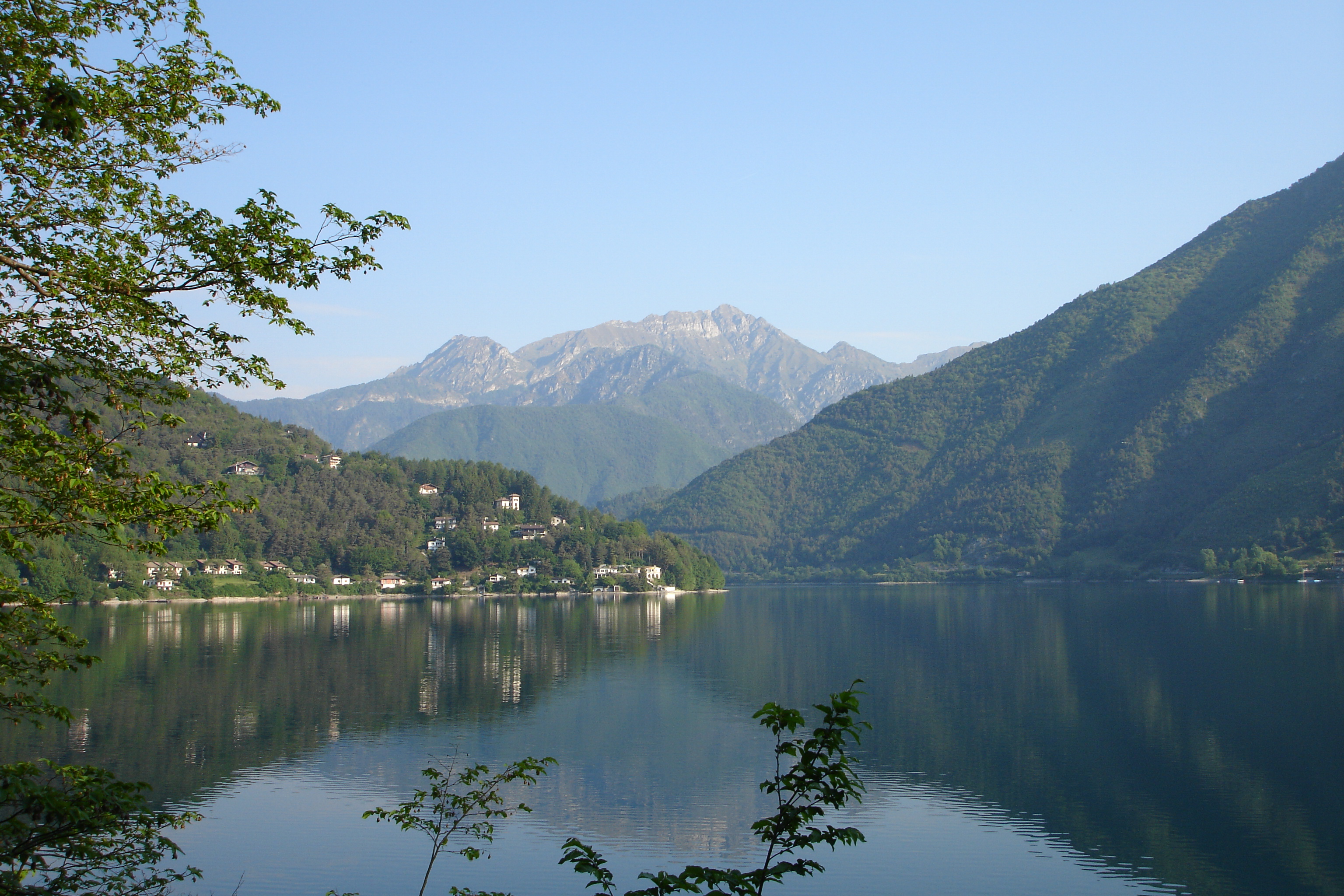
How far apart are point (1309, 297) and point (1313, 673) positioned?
581ft

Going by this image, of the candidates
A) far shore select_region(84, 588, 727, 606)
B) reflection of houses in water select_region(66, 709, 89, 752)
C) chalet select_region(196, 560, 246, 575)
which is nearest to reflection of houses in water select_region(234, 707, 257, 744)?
reflection of houses in water select_region(66, 709, 89, 752)

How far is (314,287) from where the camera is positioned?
11.3m

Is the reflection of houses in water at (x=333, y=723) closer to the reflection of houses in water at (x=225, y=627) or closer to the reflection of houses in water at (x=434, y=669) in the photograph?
the reflection of houses in water at (x=434, y=669)

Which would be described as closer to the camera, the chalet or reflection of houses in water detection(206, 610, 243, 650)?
reflection of houses in water detection(206, 610, 243, 650)

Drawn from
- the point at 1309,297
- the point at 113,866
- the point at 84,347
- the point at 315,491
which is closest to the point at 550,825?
the point at 113,866

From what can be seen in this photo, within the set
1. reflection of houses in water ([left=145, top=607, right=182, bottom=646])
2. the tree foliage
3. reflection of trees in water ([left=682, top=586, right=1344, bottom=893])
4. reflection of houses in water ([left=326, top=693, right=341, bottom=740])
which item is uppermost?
the tree foliage

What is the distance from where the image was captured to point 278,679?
52844 millimetres

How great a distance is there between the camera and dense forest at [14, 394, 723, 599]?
140375 mm

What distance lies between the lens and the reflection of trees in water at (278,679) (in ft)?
115

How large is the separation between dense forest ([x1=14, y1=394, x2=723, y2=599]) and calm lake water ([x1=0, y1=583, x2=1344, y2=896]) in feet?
215

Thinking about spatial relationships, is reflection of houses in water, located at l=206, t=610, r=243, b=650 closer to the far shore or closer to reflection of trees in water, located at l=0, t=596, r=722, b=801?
reflection of trees in water, located at l=0, t=596, r=722, b=801

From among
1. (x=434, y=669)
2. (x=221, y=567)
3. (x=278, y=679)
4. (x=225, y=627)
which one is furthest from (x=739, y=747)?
(x=221, y=567)

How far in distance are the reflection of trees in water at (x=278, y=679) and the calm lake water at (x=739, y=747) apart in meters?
0.25

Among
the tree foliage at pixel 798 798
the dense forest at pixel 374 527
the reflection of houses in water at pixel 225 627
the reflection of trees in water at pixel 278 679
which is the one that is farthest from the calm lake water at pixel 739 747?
the dense forest at pixel 374 527
